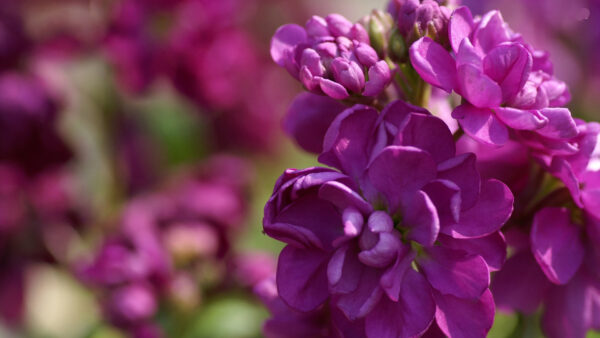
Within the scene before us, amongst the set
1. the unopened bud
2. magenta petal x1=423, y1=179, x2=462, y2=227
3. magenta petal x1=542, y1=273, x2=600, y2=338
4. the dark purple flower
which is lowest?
magenta petal x1=542, y1=273, x2=600, y2=338

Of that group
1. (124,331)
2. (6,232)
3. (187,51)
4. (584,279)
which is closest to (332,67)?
(584,279)

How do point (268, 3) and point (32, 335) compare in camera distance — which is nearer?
point (32, 335)

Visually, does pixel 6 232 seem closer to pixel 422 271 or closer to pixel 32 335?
pixel 32 335

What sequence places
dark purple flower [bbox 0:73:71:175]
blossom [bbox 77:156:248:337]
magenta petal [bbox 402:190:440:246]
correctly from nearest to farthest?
magenta petal [bbox 402:190:440:246]
blossom [bbox 77:156:248:337]
dark purple flower [bbox 0:73:71:175]

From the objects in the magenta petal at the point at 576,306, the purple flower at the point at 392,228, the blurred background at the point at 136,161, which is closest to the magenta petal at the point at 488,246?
the purple flower at the point at 392,228

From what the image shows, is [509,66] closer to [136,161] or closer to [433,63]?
[433,63]

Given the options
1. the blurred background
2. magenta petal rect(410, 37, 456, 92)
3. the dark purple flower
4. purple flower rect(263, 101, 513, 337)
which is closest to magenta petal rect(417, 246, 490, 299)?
purple flower rect(263, 101, 513, 337)

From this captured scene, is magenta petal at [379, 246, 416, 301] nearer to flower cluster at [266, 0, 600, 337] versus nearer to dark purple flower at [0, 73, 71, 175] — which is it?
flower cluster at [266, 0, 600, 337]
